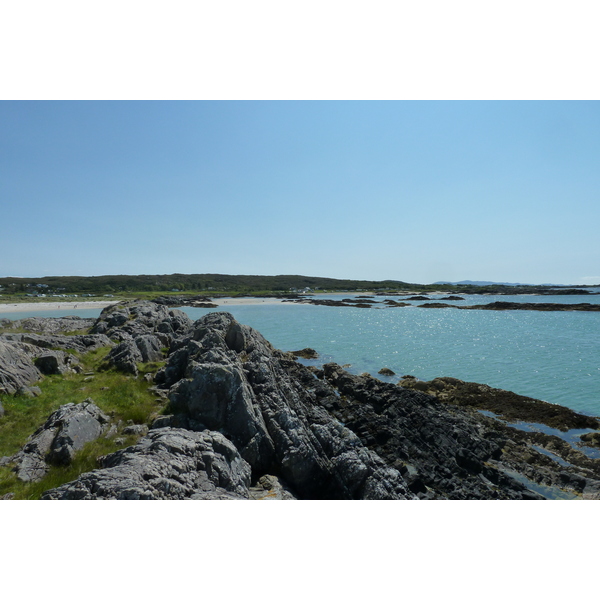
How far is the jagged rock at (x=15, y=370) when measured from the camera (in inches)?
546

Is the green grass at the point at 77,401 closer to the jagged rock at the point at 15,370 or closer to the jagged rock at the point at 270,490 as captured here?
the jagged rock at the point at 15,370

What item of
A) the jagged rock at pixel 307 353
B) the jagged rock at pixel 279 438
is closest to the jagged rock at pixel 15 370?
the jagged rock at pixel 279 438

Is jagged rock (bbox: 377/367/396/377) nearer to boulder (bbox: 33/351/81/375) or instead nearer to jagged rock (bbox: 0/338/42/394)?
boulder (bbox: 33/351/81/375)

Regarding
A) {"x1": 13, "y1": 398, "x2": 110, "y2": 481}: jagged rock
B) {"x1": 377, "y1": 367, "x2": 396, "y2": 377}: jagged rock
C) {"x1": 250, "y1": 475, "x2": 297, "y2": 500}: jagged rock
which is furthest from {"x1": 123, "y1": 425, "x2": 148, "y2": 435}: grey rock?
{"x1": 377, "y1": 367, "x2": 396, "y2": 377}: jagged rock

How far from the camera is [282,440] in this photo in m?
12.0

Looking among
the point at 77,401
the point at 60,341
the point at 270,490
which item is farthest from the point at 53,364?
the point at 270,490

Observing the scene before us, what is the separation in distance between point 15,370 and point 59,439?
8.15 m

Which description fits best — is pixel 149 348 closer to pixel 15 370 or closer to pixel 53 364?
pixel 53 364

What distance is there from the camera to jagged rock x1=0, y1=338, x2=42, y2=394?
13.9 metres

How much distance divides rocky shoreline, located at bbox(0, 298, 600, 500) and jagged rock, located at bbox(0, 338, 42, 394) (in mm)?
71

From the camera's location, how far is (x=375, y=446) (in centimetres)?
1569

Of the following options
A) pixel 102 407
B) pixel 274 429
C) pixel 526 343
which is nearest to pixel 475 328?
pixel 526 343

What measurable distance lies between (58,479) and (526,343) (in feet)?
165

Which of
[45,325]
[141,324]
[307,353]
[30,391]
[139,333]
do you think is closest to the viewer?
[30,391]
